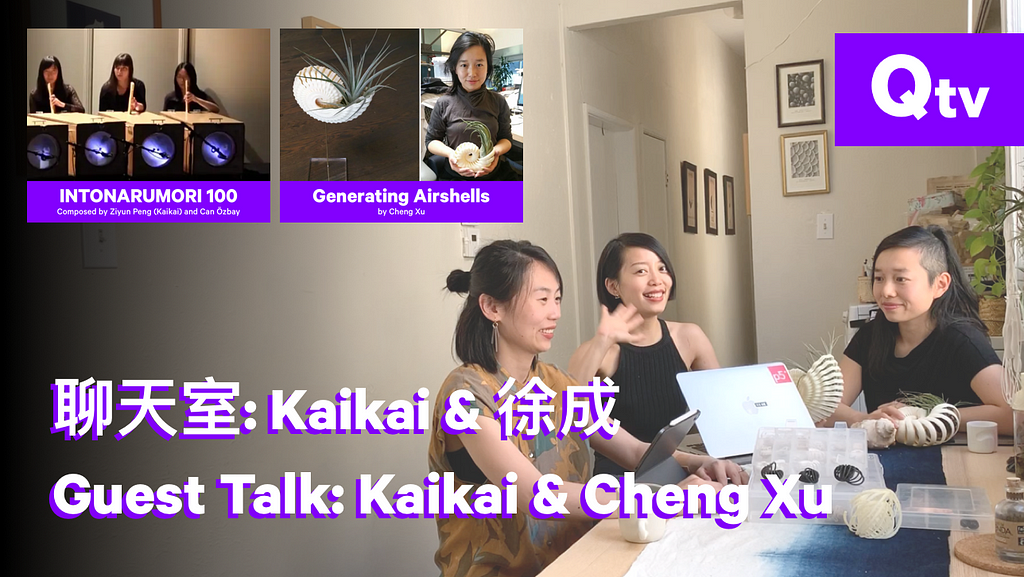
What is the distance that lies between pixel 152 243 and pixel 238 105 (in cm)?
40

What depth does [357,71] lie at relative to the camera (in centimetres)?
224

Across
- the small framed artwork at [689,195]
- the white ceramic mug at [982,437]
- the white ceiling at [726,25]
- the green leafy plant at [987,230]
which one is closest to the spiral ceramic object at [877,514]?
the white ceramic mug at [982,437]

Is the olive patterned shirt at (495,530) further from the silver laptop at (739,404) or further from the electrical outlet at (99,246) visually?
the electrical outlet at (99,246)

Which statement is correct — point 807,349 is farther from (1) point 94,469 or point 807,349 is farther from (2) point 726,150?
(1) point 94,469

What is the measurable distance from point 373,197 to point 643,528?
1237 mm

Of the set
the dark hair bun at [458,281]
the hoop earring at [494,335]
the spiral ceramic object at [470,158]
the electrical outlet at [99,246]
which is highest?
the spiral ceramic object at [470,158]

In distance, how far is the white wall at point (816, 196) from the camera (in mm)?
3080

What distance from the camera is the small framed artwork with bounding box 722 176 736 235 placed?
14.4 feet

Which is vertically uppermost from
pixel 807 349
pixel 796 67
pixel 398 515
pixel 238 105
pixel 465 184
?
pixel 796 67

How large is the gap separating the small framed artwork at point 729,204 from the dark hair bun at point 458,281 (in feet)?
6.89

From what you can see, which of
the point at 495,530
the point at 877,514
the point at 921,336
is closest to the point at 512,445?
the point at 495,530

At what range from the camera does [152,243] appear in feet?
6.80

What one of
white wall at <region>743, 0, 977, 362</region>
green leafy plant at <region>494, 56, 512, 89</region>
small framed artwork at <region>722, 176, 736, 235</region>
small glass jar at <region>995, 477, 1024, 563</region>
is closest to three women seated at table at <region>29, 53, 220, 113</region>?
green leafy plant at <region>494, 56, 512, 89</region>

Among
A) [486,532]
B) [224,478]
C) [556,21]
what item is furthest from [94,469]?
[556,21]
